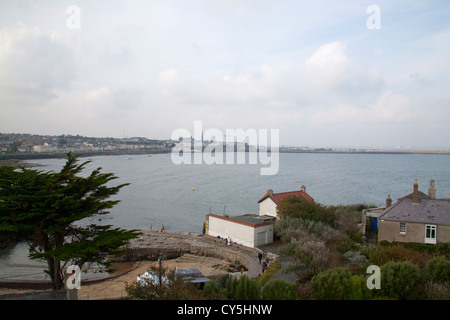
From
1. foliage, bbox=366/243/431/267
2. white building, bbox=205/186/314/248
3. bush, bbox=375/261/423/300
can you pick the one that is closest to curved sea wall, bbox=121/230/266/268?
white building, bbox=205/186/314/248

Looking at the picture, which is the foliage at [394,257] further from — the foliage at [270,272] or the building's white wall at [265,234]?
the building's white wall at [265,234]

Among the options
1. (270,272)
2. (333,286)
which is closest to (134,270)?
(270,272)

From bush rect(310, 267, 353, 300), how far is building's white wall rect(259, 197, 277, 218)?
1731cm

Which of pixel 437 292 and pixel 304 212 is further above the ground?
pixel 437 292

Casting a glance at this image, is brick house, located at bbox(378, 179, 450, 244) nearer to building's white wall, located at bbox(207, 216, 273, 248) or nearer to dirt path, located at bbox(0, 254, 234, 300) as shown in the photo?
building's white wall, located at bbox(207, 216, 273, 248)

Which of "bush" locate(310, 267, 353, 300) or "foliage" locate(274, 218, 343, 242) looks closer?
"bush" locate(310, 267, 353, 300)

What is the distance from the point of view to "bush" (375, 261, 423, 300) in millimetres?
10016

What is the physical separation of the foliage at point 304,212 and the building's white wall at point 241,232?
186 centimetres

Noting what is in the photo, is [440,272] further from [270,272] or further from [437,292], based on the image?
[270,272]

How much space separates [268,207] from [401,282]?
1811cm

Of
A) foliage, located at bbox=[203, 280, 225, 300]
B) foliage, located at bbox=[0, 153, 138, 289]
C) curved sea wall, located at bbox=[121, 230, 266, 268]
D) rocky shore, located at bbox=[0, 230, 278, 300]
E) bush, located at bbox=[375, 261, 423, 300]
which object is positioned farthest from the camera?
curved sea wall, located at bbox=[121, 230, 266, 268]

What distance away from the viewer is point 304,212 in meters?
24.2

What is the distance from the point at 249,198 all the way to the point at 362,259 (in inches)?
1608
